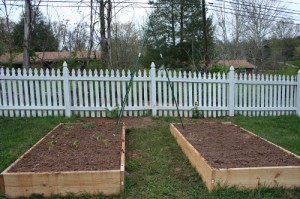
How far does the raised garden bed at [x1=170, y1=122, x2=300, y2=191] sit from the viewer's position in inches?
129

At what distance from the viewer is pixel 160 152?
16.1 ft

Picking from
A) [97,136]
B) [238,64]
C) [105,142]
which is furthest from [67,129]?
[238,64]

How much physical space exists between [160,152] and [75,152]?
154 centimetres

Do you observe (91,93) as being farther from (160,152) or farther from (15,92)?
(160,152)

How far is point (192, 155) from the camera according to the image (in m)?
4.20

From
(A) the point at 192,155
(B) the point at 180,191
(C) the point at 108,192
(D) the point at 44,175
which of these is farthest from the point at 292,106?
(D) the point at 44,175

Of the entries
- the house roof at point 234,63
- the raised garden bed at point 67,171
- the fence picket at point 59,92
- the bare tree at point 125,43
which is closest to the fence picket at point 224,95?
the raised garden bed at point 67,171

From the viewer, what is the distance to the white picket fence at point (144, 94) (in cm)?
729

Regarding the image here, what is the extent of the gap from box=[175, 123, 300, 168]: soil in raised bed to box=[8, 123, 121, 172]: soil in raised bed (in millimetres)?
1339

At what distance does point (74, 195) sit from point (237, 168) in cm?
198

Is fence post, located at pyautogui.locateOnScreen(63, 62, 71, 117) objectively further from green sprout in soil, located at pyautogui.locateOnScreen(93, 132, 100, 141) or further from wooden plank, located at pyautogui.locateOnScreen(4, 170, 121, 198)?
wooden plank, located at pyautogui.locateOnScreen(4, 170, 121, 198)

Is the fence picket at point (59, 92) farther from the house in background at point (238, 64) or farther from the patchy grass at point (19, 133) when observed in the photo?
the house in background at point (238, 64)

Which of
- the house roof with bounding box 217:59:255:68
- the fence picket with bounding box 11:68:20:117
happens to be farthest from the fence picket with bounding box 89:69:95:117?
the house roof with bounding box 217:59:255:68

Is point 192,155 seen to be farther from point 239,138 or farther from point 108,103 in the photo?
point 108,103
